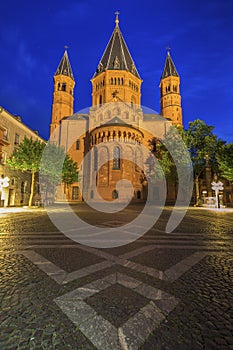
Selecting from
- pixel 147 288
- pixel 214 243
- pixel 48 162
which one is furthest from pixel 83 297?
pixel 48 162

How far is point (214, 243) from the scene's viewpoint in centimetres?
479

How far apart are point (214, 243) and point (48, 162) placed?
17.1 m

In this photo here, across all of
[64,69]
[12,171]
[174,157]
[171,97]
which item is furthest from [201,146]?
[64,69]

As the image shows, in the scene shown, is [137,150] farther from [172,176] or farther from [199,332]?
[199,332]

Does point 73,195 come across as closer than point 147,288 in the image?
No

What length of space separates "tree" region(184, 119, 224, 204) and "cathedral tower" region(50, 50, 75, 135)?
3277 centimetres

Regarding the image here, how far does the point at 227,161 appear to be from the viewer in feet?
61.0

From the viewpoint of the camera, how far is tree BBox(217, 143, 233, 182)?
18127mm

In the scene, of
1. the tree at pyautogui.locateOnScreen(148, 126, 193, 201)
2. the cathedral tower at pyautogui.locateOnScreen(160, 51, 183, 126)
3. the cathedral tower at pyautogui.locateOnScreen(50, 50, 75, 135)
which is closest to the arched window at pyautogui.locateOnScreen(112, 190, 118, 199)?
the tree at pyautogui.locateOnScreen(148, 126, 193, 201)

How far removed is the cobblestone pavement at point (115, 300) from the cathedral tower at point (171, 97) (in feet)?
150

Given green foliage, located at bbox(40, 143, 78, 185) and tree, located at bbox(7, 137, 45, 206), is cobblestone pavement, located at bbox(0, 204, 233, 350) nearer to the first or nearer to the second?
tree, located at bbox(7, 137, 45, 206)

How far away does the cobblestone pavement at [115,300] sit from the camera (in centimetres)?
146

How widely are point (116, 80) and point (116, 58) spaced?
20.9 ft

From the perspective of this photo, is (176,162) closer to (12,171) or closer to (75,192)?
(12,171)
